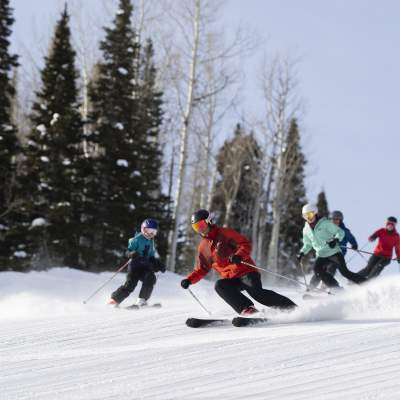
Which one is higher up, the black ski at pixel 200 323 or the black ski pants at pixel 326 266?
the black ski pants at pixel 326 266

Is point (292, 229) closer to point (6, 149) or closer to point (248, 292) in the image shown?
point (6, 149)

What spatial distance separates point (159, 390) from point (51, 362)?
1506 millimetres

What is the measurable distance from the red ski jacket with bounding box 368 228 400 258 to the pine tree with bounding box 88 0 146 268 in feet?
41.9

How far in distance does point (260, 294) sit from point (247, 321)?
35 cm

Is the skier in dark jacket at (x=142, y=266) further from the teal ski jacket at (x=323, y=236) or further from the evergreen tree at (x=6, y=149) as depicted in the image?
the evergreen tree at (x=6, y=149)

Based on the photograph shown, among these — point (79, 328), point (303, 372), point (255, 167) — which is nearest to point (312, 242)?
point (79, 328)

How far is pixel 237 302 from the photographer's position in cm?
696

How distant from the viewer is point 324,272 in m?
10.1

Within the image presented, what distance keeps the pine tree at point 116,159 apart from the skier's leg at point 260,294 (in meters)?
16.6

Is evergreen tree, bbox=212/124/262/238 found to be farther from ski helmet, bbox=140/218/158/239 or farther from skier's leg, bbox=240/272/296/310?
skier's leg, bbox=240/272/296/310

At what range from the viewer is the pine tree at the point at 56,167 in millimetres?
20969

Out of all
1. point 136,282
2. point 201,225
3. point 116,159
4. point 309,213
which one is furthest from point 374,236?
point 116,159

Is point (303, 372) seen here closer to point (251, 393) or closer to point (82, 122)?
point (251, 393)

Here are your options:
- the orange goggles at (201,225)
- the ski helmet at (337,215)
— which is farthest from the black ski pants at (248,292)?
the ski helmet at (337,215)
